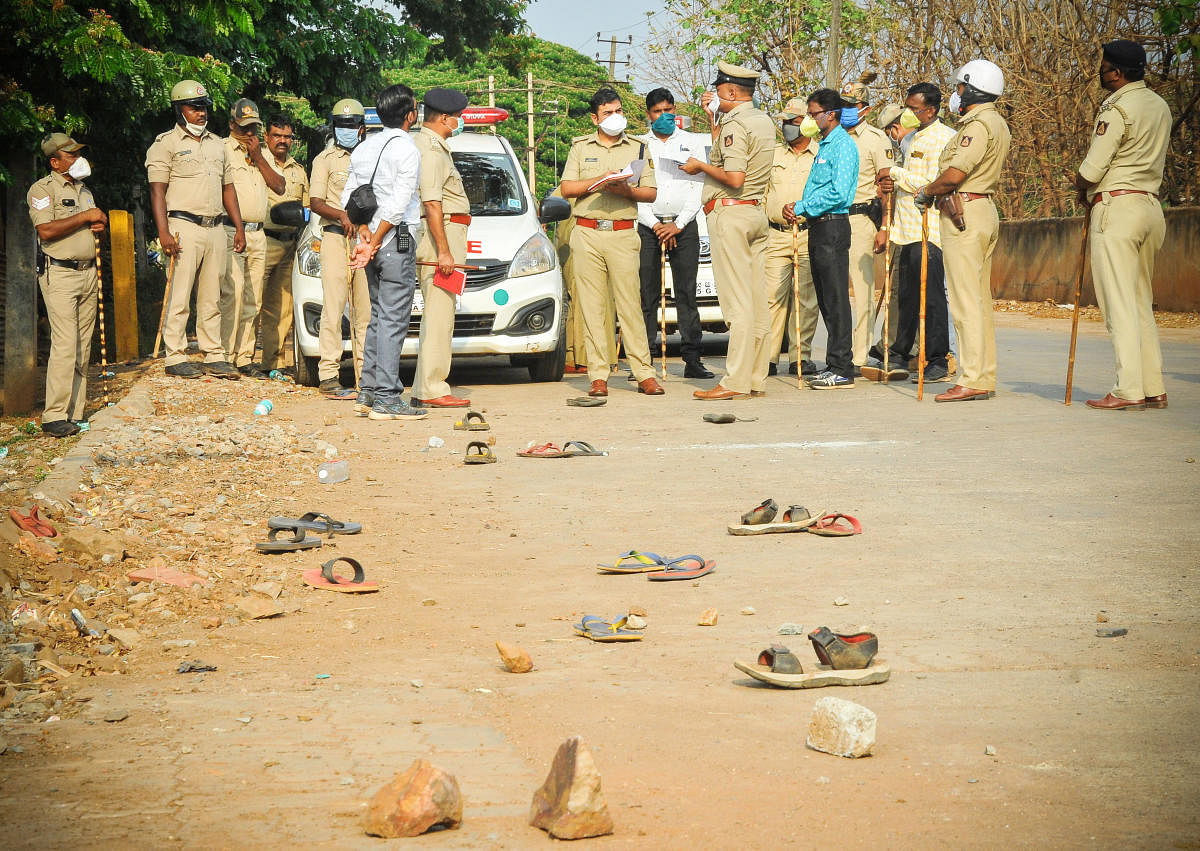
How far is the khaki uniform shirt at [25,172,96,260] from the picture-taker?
371 inches

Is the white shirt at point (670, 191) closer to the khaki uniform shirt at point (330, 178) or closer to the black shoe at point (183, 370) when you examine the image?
the khaki uniform shirt at point (330, 178)

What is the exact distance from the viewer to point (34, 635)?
4.84 metres

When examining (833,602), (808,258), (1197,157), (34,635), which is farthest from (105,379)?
(1197,157)

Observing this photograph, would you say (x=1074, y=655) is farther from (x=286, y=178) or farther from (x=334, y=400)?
(x=286, y=178)

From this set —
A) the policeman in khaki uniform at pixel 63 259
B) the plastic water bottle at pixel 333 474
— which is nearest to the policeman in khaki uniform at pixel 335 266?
the policeman in khaki uniform at pixel 63 259

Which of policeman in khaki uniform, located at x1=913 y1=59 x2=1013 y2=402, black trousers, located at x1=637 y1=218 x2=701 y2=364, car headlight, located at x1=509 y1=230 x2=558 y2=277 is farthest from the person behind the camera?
black trousers, located at x1=637 y1=218 x2=701 y2=364

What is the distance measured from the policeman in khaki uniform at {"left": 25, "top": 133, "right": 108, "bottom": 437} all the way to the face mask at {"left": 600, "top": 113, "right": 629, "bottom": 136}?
394 cm

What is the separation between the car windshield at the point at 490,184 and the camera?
495 inches

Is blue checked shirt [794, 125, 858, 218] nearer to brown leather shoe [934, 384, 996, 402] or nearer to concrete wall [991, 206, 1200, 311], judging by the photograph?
brown leather shoe [934, 384, 996, 402]

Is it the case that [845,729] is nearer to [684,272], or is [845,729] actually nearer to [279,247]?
[684,272]

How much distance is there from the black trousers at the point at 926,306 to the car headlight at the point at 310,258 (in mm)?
5147

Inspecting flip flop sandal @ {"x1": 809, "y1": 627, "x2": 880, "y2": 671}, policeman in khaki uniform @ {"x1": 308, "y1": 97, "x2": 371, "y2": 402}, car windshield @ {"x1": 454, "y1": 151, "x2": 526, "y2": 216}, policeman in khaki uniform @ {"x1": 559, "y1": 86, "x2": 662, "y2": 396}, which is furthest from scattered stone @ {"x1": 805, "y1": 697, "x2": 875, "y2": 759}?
car windshield @ {"x1": 454, "y1": 151, "x2": 526, "y2": 216}

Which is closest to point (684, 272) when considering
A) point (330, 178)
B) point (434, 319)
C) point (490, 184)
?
point (490, 184)

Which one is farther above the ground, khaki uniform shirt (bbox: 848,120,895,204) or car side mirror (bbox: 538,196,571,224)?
khaki uniform shirt (bbox: 848,120,895,204)
